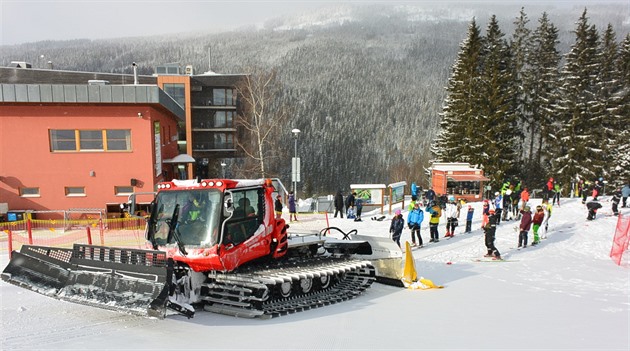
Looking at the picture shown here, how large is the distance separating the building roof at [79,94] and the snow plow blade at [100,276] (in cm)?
1267

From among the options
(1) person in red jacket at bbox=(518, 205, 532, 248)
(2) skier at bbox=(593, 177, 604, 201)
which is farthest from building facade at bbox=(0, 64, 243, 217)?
(2) skier at bbox=(593, 177, 604, 201)

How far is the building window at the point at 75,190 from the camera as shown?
18.2 metres

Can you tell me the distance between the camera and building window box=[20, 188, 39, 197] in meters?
17.8

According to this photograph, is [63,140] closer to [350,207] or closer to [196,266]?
[350,207]

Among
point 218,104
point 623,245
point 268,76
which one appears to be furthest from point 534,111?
point 218,104

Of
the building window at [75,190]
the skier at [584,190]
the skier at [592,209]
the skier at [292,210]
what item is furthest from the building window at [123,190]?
the skier at [584,190]

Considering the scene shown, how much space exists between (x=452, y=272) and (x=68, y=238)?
1281 centimetres

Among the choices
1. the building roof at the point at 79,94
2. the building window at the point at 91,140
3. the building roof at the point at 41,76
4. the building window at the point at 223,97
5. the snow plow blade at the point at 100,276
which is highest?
the building roof at the point at 41,76

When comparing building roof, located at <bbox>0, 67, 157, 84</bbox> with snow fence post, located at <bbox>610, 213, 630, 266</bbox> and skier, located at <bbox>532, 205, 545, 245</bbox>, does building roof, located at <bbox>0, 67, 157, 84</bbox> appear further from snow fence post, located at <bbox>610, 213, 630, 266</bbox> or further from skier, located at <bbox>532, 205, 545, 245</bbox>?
snow fence post, located at <bbox>610, 213, 630, 266</bbox>

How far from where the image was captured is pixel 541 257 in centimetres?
1322

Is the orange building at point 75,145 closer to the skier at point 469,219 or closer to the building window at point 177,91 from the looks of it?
the skier at point 469,219

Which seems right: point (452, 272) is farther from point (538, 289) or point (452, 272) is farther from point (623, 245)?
point (623, 245)

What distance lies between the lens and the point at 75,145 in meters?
18.1

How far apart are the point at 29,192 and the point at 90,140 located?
3.51 metres
